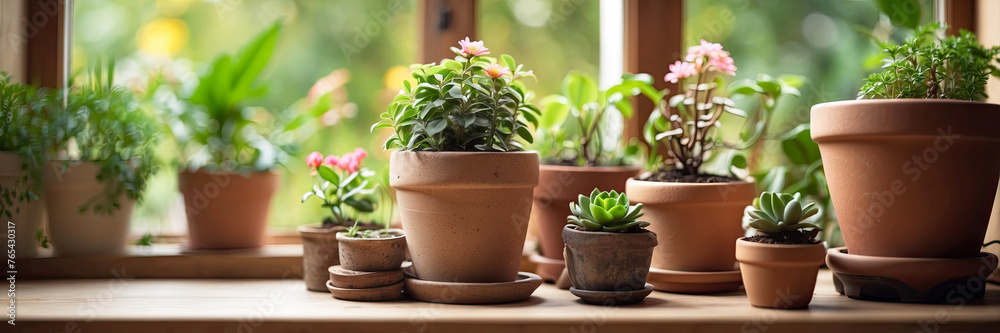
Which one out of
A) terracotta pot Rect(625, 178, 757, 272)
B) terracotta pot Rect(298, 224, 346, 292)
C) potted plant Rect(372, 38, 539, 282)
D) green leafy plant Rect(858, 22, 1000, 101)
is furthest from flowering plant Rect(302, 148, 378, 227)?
green leafy plant Rect(858, 22, 1000, 101)

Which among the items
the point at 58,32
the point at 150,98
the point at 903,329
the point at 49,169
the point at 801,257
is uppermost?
the point at 58,32

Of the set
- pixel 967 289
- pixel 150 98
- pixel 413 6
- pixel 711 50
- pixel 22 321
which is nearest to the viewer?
pixel 22 321

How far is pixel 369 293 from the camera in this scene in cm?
122

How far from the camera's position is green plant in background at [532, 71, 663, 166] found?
4.98 ft

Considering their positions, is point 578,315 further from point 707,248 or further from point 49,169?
point 49,169

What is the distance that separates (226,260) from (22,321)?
1.64 ft

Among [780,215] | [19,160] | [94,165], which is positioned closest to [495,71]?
[780,215]

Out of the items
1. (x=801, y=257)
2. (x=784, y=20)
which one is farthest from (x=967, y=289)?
(x=784, y=20)

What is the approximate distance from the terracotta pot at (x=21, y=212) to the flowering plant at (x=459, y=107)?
33.0 inches

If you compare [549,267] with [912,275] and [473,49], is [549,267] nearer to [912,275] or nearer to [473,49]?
[473,49]

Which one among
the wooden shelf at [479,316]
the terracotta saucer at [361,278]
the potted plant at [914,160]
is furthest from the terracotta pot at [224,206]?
the potted plant at [914,160]

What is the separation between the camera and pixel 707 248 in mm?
1319

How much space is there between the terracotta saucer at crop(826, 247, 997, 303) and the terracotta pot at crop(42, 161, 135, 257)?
1569mm

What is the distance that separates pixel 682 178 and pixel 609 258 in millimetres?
317
